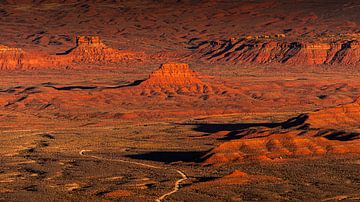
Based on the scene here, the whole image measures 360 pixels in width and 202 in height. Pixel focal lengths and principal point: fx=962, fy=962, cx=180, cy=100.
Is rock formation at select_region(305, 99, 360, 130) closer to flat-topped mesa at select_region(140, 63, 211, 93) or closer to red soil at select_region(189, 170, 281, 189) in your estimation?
red soil at select_region(189, 170, 281, 189)

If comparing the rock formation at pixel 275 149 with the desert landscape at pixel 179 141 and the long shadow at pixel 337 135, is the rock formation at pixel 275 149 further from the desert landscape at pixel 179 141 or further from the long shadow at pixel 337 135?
the long shadow at pixel 337 135

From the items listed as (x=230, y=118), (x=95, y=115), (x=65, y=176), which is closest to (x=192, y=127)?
(x=230, y=118)

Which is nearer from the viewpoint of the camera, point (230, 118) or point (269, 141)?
point (269, 141)

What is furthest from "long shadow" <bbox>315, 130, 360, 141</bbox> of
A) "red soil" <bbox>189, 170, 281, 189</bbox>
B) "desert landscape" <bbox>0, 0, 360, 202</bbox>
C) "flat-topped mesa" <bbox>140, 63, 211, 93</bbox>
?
"flat-topped mesa" <bbox>140, 63, 211, 93</bbox>

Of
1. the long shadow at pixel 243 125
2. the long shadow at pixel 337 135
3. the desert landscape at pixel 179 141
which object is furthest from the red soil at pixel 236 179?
the long shadow at pixel 243 125

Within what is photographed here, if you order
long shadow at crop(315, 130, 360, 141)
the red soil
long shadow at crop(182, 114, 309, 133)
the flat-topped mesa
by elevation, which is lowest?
the flat-topped mesa

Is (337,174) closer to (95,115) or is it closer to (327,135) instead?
A: (327,135)
